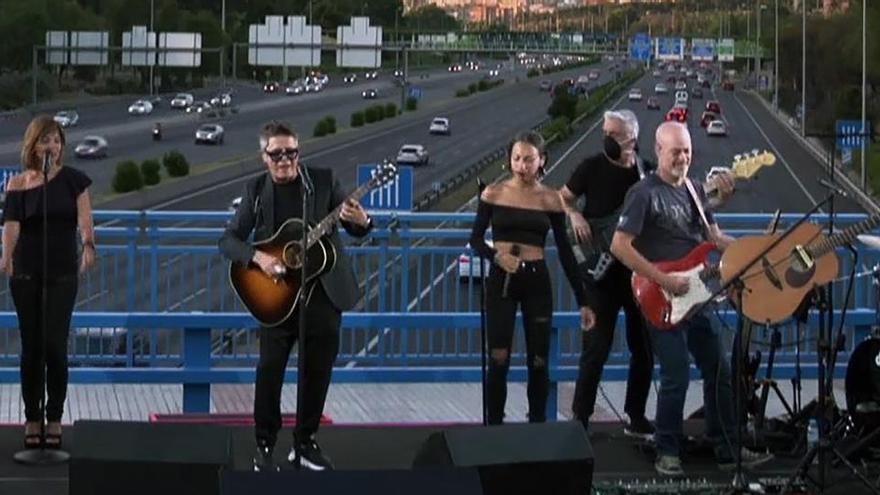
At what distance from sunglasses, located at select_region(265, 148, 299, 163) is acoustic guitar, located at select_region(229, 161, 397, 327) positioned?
0.34 metres

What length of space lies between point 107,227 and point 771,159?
18.9 ft

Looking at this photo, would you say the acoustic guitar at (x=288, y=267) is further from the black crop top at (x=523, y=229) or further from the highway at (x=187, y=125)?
the highway at (x=187, y=125)

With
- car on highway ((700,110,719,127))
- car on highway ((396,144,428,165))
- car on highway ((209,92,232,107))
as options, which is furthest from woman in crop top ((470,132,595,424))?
car on highway ((700,110,719,127))

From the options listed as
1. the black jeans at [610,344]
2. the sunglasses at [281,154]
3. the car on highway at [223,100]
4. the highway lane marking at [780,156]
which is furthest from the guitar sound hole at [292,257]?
the car on highway at [223,100]

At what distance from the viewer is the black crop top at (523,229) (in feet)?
36.0

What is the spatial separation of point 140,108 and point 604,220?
57.3 m

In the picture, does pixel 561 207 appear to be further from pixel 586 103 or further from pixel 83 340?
pixel 586 103

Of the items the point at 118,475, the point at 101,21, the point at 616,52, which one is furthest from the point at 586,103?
the point at 118,475

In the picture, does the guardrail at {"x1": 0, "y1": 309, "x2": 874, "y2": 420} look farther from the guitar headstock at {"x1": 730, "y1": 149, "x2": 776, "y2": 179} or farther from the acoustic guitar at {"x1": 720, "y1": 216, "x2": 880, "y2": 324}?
the acoustic guitar at {"x1": 720, "y1": 216, "x2": 880, "y2": 324}

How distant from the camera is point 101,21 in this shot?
60312mm

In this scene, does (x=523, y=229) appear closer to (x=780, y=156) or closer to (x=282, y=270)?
(x=282, y=270)

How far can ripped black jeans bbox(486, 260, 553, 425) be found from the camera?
10984 millimetres

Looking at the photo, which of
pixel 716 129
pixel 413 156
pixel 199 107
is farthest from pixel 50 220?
pixel 716 129

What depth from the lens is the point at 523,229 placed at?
1098 centimetres
